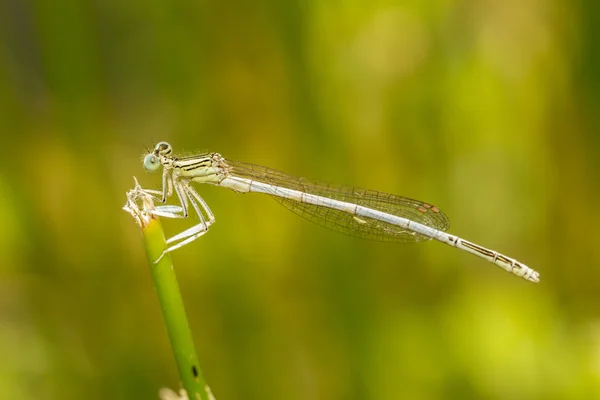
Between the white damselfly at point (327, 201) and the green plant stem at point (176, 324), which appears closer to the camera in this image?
the green plant stem at point (176, 324)

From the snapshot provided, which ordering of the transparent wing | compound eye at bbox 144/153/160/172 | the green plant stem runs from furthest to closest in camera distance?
the transparent wing < compound eye at bbox 144/153/160/172 < the green plant stem

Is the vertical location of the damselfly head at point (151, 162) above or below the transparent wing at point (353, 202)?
below

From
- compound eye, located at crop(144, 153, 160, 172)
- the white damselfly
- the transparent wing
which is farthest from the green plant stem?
the transparent wing

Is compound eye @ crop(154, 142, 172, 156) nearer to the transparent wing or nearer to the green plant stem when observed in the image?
the transparent wing

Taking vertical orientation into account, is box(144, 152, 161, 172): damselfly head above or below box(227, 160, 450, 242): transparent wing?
below

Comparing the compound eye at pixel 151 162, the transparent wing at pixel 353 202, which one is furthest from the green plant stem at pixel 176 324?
the transparent wing at pixel 353 202

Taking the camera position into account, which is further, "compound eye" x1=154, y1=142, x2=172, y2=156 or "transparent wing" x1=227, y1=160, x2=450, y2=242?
"transparent wing" x1=227, y1=160, x2=450, y2=242

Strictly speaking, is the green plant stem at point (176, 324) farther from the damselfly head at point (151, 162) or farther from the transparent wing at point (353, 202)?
the transparent wing at point (353, 202)
